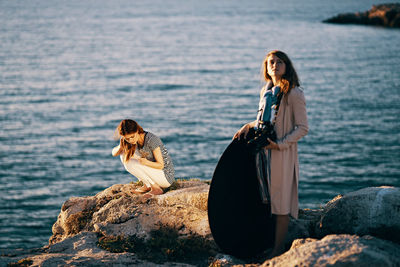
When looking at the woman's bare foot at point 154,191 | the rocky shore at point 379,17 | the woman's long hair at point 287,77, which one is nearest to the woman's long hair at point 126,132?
the woman's bare foot at point 154,191

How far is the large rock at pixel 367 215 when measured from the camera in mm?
7023

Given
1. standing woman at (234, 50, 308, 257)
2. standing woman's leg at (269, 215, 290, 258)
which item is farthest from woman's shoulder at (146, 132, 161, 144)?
standing woman's leg at (269, 215, 290, 258)

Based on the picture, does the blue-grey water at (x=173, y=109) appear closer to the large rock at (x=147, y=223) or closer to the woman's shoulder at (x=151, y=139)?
the large rock at (x=147, y=223)

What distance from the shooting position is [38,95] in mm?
46438

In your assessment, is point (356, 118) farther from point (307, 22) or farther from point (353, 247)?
point (307, 22)

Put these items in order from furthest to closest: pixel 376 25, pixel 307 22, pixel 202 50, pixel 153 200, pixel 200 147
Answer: pixel 307 22 → pixel 376 25 → pixel 202 50 → pixel 200 147 → pixel 153 200

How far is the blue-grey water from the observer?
27.6m

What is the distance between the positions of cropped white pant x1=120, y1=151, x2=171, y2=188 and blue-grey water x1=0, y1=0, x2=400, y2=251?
1388cm

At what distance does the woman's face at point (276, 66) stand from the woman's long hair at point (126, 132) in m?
3.40

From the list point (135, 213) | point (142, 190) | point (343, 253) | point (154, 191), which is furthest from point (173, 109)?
point (343, 253)

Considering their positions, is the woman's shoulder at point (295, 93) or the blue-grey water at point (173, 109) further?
the blue-grey water at point (173, 109)

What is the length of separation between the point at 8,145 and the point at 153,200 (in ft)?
87.8

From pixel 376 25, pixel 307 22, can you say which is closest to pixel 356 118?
pixel 376 25

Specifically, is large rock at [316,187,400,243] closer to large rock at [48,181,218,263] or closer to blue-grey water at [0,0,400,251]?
large rock at [48,181,218,263]
